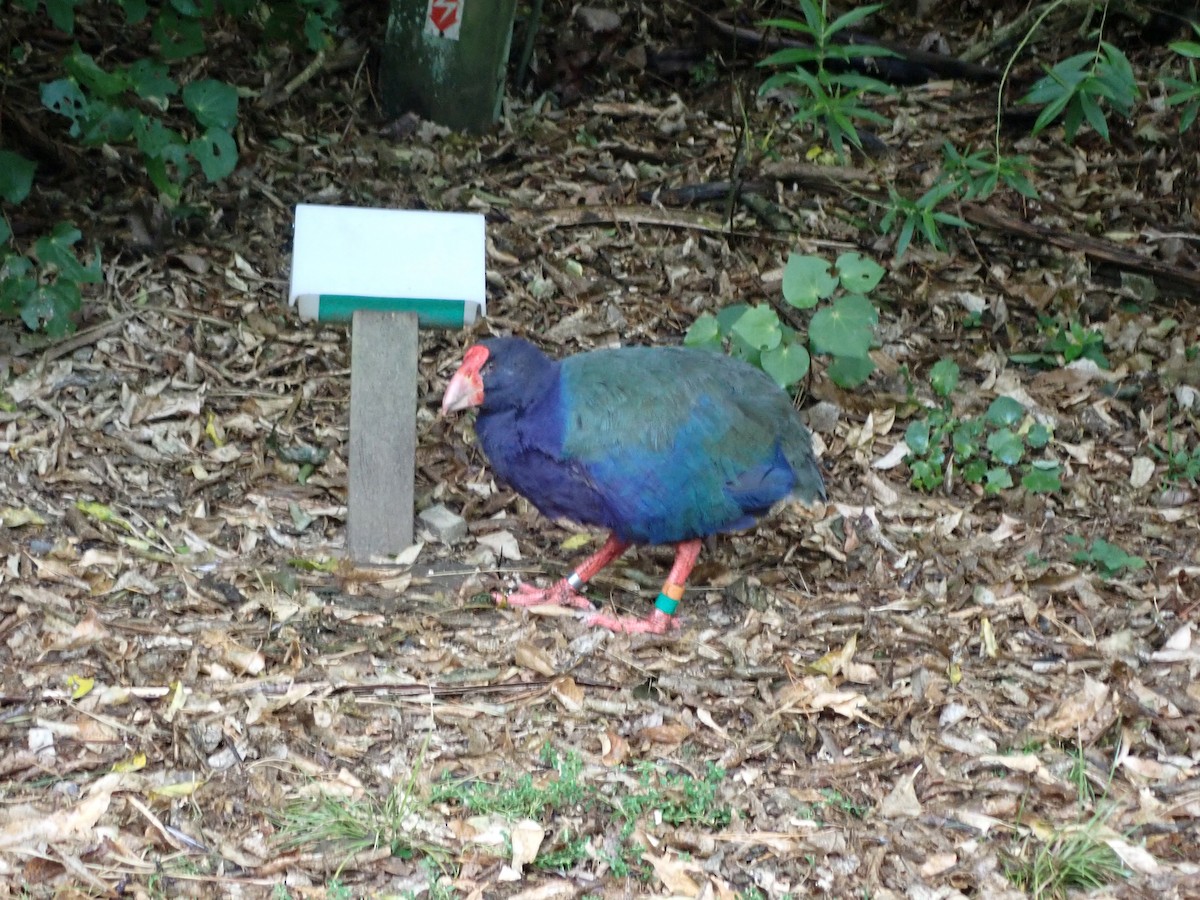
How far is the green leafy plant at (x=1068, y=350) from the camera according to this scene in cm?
618

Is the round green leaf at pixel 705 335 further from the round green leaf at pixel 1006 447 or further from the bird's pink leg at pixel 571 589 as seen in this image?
the round green leaf at pixel 1006 447

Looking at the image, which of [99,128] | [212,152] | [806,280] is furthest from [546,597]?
[99,128]

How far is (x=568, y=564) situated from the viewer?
5.02 m

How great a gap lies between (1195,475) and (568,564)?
260 cm

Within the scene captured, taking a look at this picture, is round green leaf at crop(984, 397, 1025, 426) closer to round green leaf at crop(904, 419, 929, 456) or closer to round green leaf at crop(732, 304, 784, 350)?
round green leaf at crop(904, 419, 929, 456)

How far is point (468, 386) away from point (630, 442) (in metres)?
0.56

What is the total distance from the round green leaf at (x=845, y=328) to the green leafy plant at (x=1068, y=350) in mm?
1326

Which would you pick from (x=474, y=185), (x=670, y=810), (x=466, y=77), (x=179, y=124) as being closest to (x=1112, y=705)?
(x=670, y=810)

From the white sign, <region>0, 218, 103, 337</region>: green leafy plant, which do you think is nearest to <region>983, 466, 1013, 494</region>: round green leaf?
the white sign

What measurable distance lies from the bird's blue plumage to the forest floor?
41 cm

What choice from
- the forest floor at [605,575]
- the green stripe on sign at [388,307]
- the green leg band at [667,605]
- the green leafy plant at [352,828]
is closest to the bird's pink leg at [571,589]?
the forest floor at [605,575]

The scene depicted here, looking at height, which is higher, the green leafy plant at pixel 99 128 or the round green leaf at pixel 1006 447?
the green leafy plant at pixel 99 128

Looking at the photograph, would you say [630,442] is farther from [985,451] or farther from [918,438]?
[985,451]

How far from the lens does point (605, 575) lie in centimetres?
500
